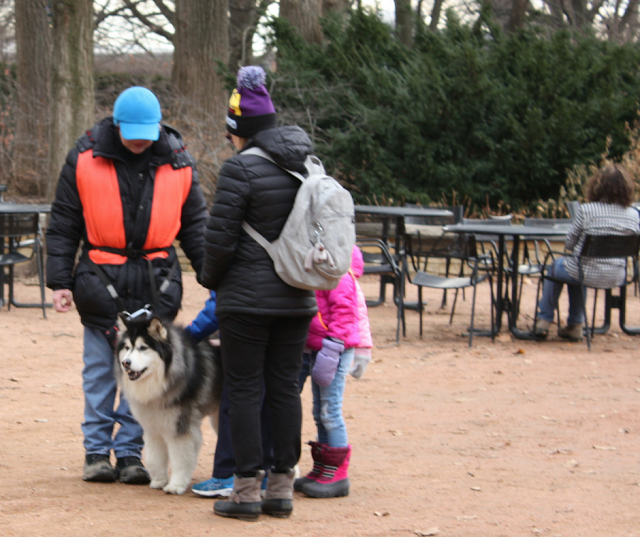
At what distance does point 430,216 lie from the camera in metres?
10.1

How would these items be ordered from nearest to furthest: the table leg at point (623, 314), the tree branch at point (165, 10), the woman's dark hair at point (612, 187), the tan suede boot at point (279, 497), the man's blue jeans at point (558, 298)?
the tan suede boot at point (279, 497), the woman's dark hair at point (612, 187), the man's blue jeans at point (558, 298), the table leg at point (623, 314), the tree branch at point (165, 10)

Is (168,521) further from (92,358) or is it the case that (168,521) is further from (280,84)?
(280,84)

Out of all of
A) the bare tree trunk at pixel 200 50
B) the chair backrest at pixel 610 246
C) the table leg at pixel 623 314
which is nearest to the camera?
the chair backrest at pixel 610 246

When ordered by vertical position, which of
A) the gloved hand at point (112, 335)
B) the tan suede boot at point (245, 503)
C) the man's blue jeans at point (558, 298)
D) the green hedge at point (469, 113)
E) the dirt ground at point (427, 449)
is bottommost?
the dirt ground at point (427, 449)

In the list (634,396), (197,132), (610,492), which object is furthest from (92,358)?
(197,132)

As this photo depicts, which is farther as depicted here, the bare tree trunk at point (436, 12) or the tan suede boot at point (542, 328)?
the bare tree trunk at point (436, 12)

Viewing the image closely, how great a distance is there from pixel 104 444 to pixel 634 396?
13.1 feet

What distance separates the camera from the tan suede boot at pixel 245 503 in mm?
3631

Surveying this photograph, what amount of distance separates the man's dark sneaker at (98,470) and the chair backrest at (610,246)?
5.33m

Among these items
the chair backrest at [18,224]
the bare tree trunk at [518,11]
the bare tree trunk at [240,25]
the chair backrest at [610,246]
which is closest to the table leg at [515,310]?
the chair backrest at [610,246]

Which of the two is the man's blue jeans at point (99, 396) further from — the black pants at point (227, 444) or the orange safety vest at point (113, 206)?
the black pants at point (227, 444)

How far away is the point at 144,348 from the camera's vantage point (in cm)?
384

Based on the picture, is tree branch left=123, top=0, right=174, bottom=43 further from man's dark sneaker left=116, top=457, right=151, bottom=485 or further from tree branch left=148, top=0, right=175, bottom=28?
man's dark sneaker left=116, top=457, right=151, bottom=485

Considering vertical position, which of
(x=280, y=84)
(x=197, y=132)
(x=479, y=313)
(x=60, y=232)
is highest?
(x=280, y=84)
